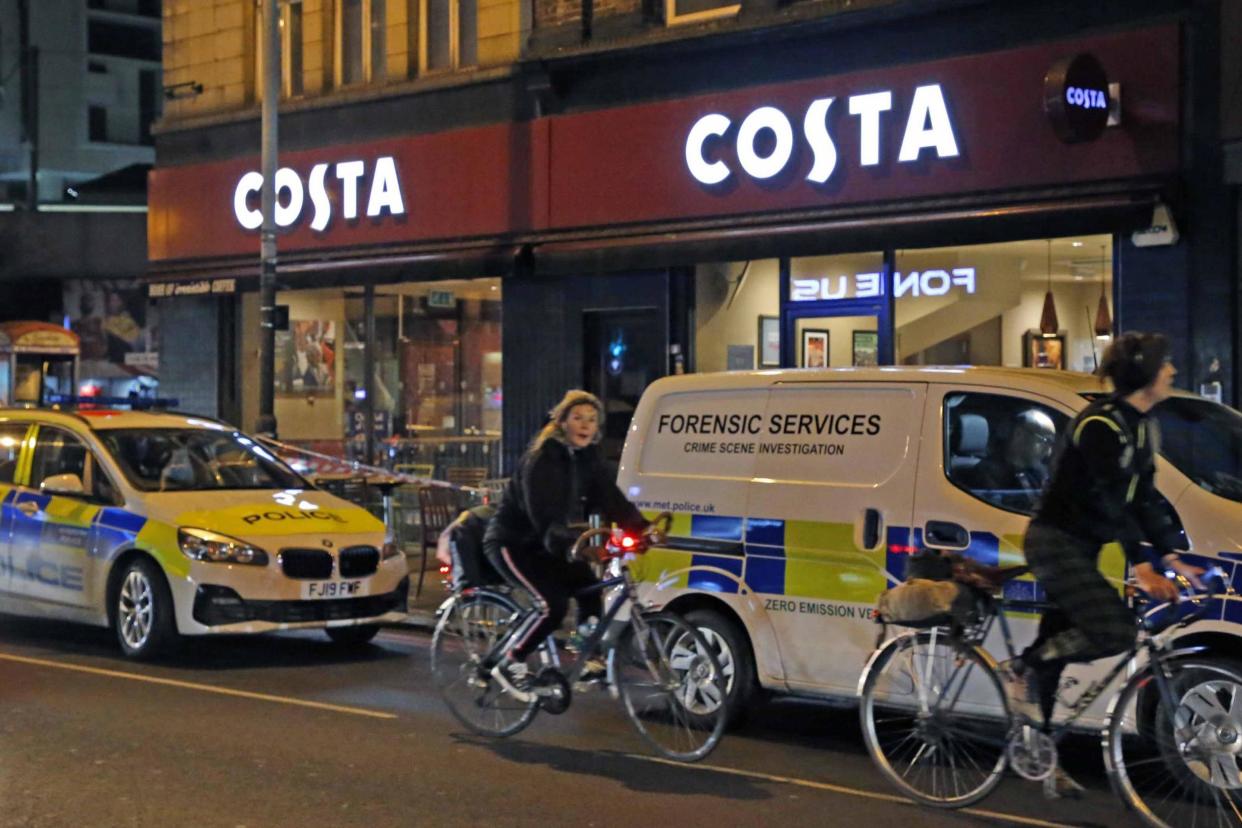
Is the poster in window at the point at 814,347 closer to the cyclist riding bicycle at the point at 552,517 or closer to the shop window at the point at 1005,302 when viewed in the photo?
the shop window at the point at 1005,302

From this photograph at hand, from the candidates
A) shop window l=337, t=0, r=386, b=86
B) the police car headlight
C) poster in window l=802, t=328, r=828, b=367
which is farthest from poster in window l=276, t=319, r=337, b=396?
the police car headlight

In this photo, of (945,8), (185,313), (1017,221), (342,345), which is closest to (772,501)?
(1017,221)

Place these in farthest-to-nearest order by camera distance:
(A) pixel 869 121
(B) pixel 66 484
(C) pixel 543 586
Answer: (A) pixel 869 121, (B) pixel 66 484, (C) pixel 543 586

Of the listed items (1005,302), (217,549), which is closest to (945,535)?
(217,549)

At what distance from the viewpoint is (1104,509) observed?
251 inches

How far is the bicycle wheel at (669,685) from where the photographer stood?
304 inches

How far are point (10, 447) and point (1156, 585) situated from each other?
9315 millimetres

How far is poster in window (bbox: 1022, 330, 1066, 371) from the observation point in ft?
46.7

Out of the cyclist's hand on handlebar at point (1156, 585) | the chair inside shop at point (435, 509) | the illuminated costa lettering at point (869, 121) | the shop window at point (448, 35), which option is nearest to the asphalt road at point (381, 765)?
the cyclist's hand on handlebar at point (1156, 585)

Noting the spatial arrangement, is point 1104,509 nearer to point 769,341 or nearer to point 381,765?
point 381,765

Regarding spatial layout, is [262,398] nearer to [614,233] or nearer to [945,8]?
[614,233]

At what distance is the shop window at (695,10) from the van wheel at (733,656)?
9.46m

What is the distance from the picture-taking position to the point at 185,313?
2242cm

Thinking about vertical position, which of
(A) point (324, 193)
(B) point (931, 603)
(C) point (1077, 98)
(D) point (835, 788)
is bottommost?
(D) point (835, 788)
